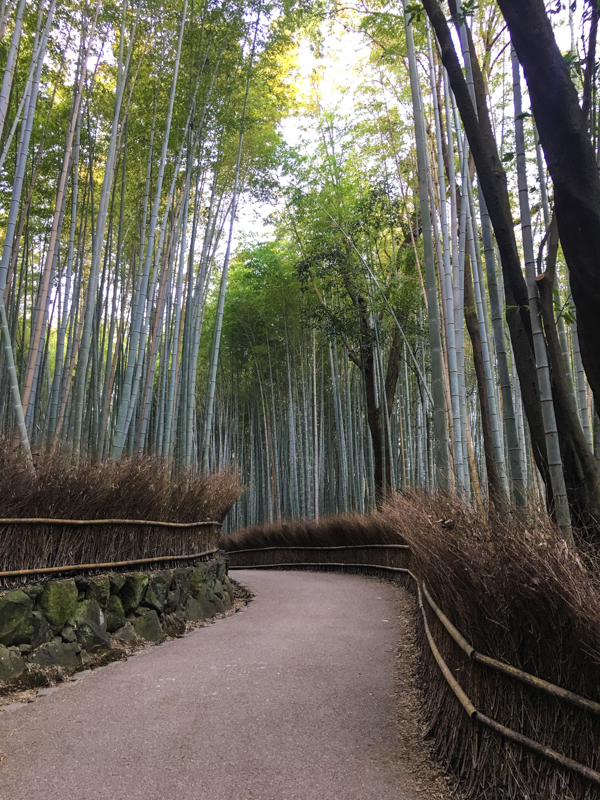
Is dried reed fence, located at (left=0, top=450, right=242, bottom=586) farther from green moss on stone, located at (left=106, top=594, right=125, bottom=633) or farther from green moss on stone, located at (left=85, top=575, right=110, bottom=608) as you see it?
green moss on stone, located at (left=106, top=594, right=125, bottom=633)

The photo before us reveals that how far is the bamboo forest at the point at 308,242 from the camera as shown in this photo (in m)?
2.17

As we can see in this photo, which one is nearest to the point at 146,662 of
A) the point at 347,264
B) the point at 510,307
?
the point at 510,307

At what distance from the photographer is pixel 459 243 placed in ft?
15.0

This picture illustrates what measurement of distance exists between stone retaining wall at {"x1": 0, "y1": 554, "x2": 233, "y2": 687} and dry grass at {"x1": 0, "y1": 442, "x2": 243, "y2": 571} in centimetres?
16

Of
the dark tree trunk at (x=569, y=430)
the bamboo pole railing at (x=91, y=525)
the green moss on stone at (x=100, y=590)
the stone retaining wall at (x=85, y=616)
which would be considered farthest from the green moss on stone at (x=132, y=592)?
the dark tree trunk at (x=569, y=430)

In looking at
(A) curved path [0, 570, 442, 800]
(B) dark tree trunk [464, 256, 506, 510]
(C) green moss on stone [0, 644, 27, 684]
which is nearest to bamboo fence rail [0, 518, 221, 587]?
(C) green moss on stone [0, 644, 27, 684]

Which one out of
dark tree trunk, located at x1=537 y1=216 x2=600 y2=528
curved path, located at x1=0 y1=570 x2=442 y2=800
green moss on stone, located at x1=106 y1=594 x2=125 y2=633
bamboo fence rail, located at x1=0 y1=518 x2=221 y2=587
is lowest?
curved path, located at x1=0 y1=570 x2=442 y2=800

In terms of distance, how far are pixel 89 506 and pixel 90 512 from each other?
0.05 meters

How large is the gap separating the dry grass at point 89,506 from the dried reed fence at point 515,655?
200 cm

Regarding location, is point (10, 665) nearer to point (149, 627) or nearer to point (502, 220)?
point (149, 627)

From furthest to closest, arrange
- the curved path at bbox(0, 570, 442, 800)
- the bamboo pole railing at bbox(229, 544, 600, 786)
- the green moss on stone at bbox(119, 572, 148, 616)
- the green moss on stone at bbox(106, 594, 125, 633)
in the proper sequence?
the green moss on stone at bbox(119, 572, 148, 616), the green moss on stone at bbox(106, 594, 125, 633), the curved path at bbox(0, 570, 442, 800), the bamboo pole railing at bbox(229, 544, 600, 786)

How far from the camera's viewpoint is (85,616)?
10.1 feet

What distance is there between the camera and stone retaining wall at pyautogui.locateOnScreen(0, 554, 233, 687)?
8.66 ft

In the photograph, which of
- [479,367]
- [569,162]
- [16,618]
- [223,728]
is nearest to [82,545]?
[16,618]
